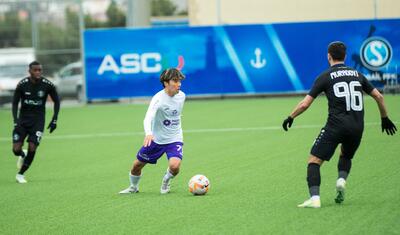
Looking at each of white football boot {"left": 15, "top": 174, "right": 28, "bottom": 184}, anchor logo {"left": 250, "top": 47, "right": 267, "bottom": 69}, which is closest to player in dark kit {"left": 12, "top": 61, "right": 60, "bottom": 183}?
white football boot {"left": 15, "top": 174, "right": 28, "bottom": 184}

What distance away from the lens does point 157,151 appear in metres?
11.9

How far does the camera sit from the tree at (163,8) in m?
47.1

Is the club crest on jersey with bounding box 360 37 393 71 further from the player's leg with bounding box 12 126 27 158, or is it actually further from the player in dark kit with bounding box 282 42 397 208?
the player in dark kit with bounding box 282 42 397 208

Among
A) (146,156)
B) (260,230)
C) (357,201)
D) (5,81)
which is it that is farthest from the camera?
(5,81)

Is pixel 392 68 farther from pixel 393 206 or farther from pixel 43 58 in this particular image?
pixel 393 206

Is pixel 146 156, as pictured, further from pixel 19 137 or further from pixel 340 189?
pixel 19 137

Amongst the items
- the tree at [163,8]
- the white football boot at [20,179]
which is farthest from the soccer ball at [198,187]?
the tree at [163,8]

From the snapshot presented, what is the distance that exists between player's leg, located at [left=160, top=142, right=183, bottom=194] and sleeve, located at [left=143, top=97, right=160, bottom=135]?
652 mm

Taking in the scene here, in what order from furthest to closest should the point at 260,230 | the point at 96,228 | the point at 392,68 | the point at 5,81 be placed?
the point at 5,81 < the point at 392,68 < the point at 96,228 < the point at 260,230

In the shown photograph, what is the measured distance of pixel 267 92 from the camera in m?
32.8

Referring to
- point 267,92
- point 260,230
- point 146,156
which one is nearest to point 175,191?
point 146,156

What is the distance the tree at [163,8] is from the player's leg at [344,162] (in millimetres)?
36876

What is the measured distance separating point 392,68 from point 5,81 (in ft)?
52.6

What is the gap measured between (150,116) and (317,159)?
2556 millimetres
